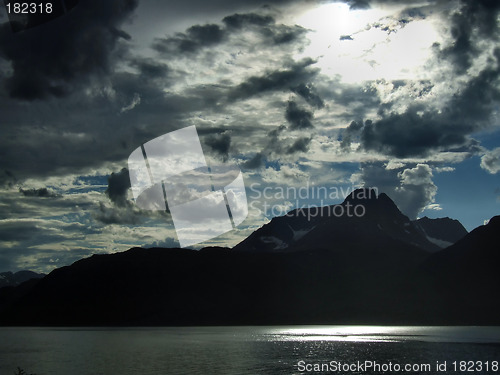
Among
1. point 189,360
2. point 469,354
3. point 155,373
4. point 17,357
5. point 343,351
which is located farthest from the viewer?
point 343,351

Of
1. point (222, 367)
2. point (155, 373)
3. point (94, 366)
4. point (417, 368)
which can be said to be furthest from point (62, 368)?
point (417, 368)

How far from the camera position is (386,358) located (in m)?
114

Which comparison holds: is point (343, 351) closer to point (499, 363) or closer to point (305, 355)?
point (305, 355)

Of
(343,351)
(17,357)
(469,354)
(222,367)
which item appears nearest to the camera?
(222,367)

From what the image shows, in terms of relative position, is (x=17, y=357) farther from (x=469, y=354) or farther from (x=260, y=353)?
(x=469, y=354)

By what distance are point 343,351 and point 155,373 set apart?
2613 inches

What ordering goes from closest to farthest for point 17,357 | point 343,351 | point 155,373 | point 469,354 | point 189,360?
1. point 155,373
2. point 189,360
3. point 469,354
4. point 17,357
5. point 343,351

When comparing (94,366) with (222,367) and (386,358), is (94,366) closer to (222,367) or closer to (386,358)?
(222,367)

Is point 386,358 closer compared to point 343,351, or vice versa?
point 386,358

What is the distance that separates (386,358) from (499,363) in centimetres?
2601

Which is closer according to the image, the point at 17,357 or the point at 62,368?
the point at 62,368

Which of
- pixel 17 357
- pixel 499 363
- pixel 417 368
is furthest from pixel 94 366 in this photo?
pixel 499 363

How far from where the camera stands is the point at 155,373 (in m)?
86.8

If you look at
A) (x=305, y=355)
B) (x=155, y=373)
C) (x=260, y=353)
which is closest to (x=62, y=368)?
(x=155, y=373)
